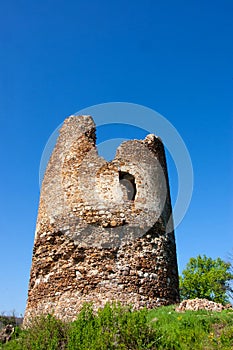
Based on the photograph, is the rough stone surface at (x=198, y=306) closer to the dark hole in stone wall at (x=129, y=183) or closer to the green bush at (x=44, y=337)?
the dark hole in stone wall at (x=129, y=183)

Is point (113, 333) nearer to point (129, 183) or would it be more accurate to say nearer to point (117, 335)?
point (117, 335)

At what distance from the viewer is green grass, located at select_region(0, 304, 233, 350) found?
5.46m

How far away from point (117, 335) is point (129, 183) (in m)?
5.72

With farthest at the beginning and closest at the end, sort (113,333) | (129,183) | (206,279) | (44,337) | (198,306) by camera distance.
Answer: (206,279) → (129,183) → (198,306) → (44,337) → (113,333)

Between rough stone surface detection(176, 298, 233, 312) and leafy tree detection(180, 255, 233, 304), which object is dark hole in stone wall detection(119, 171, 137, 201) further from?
leafy tree detection(180, 255, 233, 304)

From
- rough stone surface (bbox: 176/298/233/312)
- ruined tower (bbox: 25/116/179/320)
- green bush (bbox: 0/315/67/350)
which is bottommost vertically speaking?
green bush (bbox: 0/315/67/350)

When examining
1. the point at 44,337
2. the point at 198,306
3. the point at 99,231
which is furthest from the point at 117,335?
the point at 99,231

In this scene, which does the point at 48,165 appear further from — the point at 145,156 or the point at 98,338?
the point at 98,338

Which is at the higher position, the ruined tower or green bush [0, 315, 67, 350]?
the ruined tower

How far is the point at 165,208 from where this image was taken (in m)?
11.2

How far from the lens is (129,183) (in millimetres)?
10906

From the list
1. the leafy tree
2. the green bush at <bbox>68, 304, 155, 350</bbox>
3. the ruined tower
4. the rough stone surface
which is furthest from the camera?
the leafy tree

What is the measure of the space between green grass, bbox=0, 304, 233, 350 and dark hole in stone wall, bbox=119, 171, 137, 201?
4.33 meters

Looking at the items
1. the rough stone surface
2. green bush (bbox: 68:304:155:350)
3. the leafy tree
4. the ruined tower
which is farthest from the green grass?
the leafy tree
